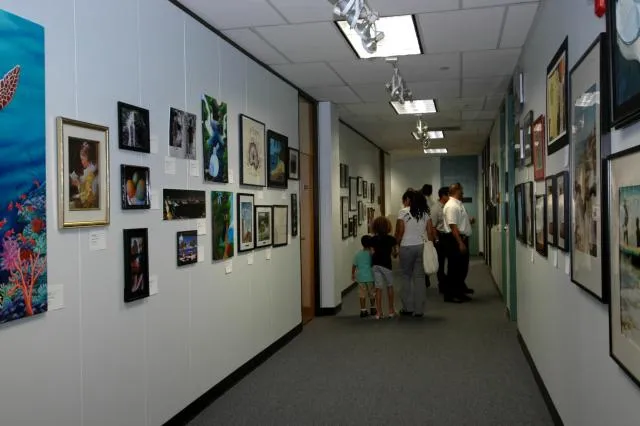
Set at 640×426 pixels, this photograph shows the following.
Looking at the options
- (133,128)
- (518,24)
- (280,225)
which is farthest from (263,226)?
(518,24)

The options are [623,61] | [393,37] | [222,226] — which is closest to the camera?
[623,61]

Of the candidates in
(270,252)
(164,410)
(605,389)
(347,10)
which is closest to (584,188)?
(605,389)

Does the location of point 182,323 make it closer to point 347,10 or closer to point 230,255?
point 230,255

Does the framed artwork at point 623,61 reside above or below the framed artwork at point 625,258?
above

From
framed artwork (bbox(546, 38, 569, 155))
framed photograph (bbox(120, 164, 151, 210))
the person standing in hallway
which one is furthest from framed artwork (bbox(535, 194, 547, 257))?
the person standing in hallway

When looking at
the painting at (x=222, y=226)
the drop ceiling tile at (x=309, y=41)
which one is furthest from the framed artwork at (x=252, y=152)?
the drop ceiling tile at (x=309, y=41)

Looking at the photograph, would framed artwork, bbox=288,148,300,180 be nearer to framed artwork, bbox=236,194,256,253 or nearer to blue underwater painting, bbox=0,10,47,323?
framed artwork, bbox=236,194,256,253

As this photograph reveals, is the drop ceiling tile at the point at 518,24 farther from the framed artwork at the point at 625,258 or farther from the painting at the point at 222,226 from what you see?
the painting at the point at 222,226

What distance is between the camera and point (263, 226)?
5.50 m

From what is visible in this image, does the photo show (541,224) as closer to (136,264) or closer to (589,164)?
(589,164)

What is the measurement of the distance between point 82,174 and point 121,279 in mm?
675

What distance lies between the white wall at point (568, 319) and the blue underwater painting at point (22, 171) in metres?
2.42

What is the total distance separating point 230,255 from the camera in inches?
184

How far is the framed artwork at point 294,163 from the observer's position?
642cm
